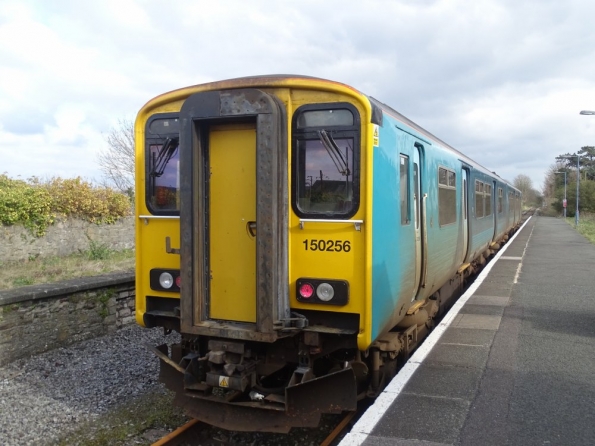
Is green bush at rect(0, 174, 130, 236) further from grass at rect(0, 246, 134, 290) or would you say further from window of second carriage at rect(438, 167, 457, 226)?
window of second carriage at rect(438, 167, 457, 226)

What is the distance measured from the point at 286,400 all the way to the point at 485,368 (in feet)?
8.27

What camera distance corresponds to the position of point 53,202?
48.4 ft

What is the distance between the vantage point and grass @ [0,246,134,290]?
9544mm

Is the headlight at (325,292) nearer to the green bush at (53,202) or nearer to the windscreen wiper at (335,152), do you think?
the windscreen wiper at (335,152)

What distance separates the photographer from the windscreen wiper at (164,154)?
4789 millimetres

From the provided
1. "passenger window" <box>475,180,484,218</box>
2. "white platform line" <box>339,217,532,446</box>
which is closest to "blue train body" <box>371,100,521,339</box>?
"white platform line" <box>339,217,532,446</box>

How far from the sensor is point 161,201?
4926 millimetres

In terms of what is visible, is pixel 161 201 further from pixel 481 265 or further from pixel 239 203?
pixel 481 265

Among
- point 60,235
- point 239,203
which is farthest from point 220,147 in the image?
point 60,235

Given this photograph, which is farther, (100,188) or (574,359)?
(100,188)

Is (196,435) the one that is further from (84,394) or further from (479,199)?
(479,199)

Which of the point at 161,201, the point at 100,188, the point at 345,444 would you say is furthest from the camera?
the point at 100,188

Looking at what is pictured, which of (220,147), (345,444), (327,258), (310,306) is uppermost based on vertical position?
(220,147)

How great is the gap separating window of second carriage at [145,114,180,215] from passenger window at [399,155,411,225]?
6.84ft
